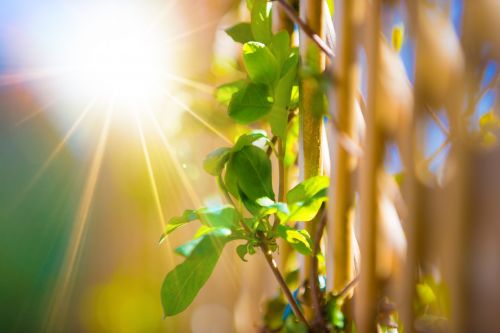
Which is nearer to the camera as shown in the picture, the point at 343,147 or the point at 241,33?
the point at 343,147

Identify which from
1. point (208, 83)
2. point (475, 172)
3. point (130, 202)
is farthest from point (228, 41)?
point (475, 172)

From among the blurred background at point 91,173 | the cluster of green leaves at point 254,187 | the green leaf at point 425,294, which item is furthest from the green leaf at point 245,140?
the blurred background at point 91,173

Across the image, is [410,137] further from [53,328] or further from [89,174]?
[53,328]

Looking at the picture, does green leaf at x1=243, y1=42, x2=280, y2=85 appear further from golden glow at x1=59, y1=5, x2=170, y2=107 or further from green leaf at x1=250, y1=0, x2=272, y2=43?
golden glow at x1=59, y1=5, x2=170, y2=107

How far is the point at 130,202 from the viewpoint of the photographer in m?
1.53

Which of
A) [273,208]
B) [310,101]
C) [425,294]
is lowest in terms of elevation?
[425,294]

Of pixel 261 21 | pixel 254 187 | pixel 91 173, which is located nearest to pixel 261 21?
pixel 261 21

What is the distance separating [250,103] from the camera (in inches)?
24.0

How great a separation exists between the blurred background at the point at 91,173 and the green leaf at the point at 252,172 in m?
0.81

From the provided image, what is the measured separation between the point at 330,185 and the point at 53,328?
50.6 inches

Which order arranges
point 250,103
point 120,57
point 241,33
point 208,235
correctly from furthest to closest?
point 120,57 < point 241,33 < point 250,103 < point 208,235

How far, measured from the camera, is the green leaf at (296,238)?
1.85 feet

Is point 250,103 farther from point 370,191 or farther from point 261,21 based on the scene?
point 370,191

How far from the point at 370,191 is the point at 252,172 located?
0.61ft
